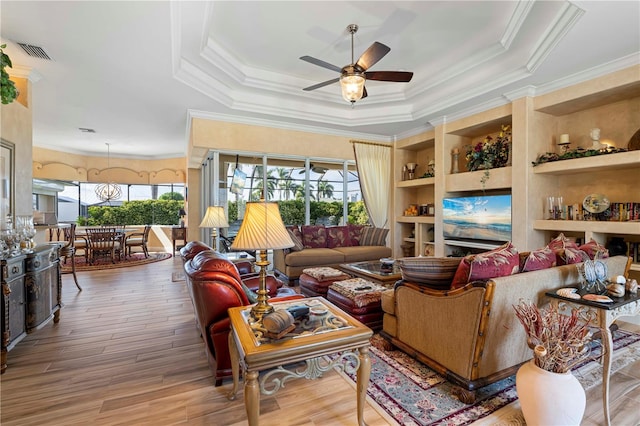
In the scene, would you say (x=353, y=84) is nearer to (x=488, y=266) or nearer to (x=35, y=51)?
(x=488, y=266)

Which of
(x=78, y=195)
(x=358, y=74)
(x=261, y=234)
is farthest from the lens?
(x=78, y=195)

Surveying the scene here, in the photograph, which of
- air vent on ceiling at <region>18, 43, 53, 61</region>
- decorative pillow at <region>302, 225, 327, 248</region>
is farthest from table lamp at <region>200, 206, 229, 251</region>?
air vent on ceiling at <region>18, 43, 53, 61</region>

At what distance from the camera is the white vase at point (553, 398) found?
1516mm

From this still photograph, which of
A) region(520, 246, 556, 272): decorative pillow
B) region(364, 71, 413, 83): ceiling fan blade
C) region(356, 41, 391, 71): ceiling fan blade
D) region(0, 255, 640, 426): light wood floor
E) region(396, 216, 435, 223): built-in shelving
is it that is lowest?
region(0, 255, 640, 426): light wood floor

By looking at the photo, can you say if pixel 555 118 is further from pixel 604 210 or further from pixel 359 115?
pixel 359 115

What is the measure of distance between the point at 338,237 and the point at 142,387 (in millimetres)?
4132

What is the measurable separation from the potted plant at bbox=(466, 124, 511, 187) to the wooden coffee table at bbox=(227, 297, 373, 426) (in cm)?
419

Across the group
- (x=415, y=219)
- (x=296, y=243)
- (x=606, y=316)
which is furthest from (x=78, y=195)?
(x=606, y=316)

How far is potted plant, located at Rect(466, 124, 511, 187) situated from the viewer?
4.65 metres

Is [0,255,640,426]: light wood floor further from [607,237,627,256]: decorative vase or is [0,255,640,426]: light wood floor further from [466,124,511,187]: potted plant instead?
[466,124,511,187]: potted plant

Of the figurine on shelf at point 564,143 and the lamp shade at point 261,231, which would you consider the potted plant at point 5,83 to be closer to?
the lamp shade at point 261,231

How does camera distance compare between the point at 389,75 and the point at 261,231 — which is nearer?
the point at 261,231

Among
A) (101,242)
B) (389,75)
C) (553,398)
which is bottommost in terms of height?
(553,398)

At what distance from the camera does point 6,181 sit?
3.15m
